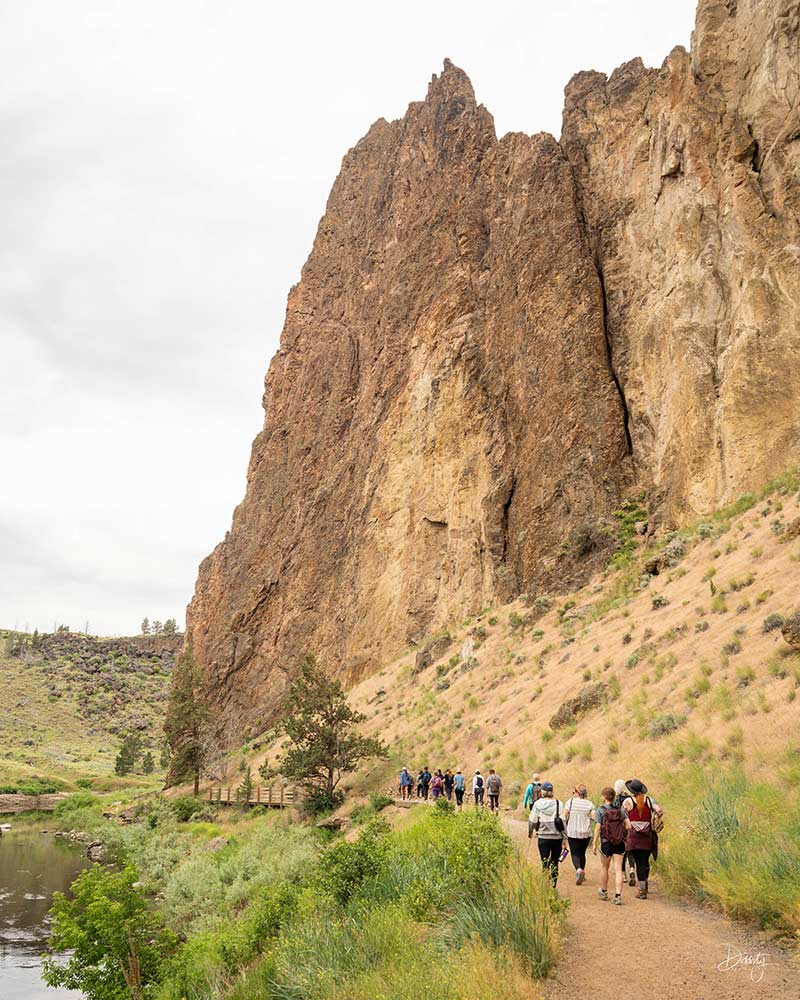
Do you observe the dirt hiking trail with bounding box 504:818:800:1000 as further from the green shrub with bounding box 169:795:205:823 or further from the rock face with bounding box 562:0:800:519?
the green shrub with bounding box 169:795:205:823

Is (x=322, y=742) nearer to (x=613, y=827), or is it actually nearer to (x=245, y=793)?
(x=245, y=793)

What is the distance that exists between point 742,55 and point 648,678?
28.2m

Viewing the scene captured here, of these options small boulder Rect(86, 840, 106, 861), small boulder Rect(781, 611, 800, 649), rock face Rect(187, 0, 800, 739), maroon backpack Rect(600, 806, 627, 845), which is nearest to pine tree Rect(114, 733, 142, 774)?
rock face Rect(187, 0, 800, 739)

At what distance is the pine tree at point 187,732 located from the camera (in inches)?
1892

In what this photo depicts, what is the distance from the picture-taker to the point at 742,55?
103 feet

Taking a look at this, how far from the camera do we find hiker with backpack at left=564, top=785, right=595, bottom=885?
10.7 metres

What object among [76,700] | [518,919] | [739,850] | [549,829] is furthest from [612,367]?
[76,700]

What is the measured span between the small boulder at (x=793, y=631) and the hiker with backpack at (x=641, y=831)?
292 inches

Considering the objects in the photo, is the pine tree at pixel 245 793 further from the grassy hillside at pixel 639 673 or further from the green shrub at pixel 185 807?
the grassy hillside at pixel 639 673

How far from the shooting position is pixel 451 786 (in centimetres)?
2294

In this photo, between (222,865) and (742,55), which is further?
(742,55)

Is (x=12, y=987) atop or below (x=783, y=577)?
below

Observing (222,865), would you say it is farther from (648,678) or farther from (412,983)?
(412,983)

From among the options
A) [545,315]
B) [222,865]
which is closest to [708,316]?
[545,315]
